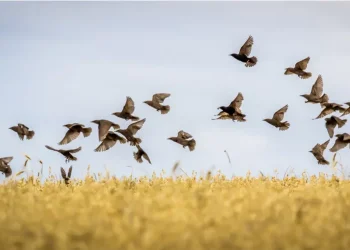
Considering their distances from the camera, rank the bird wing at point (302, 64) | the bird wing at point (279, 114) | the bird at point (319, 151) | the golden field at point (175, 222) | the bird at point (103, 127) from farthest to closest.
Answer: the bird wing at point (302, 64), the bird wing at point (279, 114), the bird at point (319, 151), the bird at point (103, 127), the golden field at point (175, 222)

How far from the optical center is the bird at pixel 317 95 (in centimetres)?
1456

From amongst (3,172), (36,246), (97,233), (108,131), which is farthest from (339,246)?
(3,172)

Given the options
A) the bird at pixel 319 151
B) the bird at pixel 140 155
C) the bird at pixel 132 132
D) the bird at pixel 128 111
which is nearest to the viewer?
the bird at pixel 132 132

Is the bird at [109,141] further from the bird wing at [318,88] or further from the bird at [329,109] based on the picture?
the bird wing at [318,88]

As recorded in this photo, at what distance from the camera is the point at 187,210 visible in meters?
7.07

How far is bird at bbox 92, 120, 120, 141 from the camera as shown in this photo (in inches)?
506

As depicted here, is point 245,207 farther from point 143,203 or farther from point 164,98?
point 164,98

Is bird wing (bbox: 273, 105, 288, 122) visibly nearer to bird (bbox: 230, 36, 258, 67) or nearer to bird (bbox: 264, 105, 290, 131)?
bird (bbox: 264, 105, 290, 131)

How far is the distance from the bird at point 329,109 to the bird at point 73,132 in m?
5.45

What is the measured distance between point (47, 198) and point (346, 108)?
7980 mm

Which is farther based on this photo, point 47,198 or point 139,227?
point 47,198

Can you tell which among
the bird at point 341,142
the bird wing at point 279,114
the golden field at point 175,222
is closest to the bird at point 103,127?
Answer: the golden field at point 175,222

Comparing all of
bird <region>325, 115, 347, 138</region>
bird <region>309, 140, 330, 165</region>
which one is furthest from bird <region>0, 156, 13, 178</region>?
bird <region>325, 115, 347, 138</region>

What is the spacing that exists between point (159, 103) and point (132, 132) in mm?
2308
